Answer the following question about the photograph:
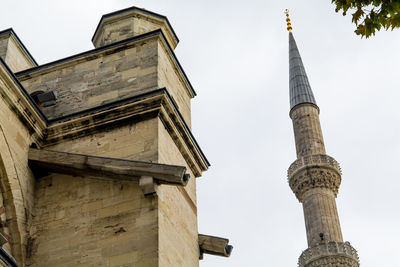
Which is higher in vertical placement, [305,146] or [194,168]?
[305,146]

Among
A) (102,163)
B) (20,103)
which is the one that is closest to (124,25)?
(20,103)

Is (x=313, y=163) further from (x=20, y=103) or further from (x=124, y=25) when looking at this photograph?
(x=20, y=103)

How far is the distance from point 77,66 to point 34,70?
1.90ft

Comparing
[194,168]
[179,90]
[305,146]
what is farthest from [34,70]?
[305,146]

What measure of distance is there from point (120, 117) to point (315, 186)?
14.1 m

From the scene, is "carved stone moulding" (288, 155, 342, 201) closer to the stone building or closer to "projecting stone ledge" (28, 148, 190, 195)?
the stone building

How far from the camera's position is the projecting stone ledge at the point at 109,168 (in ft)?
20.1

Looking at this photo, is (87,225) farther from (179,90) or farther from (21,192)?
(179,90)

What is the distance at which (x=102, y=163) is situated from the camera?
647 cm

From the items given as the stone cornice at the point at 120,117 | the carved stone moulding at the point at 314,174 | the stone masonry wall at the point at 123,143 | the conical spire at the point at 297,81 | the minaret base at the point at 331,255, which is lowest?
the stone masonry wall at the point at 123,143

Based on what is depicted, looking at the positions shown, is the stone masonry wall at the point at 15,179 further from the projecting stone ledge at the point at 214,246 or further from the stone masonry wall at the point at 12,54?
the stone masonry wall at the point at 12,54

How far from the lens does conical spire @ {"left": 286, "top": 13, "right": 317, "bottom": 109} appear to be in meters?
23.2

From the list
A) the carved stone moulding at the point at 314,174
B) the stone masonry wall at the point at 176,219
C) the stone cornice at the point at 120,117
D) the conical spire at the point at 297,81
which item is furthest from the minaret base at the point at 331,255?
the stone cornice at the point at 120,117

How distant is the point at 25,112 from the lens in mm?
6875
